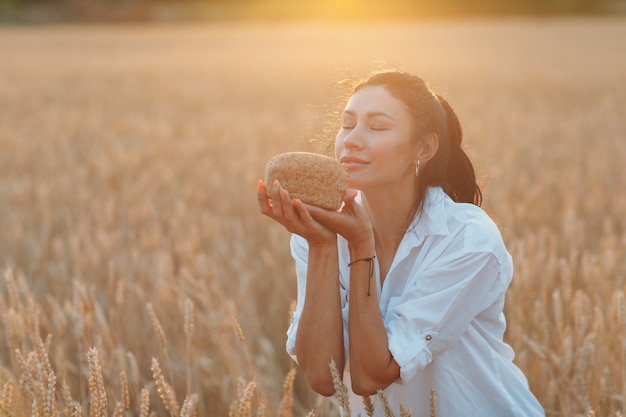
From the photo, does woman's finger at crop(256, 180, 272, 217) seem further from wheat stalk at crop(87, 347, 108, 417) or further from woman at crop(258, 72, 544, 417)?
wheat stalk at crop(87, 347, 108, 417)

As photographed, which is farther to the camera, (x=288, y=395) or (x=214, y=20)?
(x=214, y=20)

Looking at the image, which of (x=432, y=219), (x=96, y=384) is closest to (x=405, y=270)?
(x=432, y=219)

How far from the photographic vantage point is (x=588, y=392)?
86.0 inches

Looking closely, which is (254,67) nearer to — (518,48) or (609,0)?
(518,48)

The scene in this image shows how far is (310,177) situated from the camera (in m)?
1.55

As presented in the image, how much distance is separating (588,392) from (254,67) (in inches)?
594

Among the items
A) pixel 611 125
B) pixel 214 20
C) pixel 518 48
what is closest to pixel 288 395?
pixel 611 125

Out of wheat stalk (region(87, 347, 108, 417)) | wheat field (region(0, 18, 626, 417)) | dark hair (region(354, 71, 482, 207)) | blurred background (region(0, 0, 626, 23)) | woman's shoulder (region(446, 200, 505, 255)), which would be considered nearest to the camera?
wheat stalk (region(87, 347, 108, 417))

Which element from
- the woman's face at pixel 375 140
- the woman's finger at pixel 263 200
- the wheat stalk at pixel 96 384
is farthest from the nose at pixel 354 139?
the wheat stalk at pixel 96 384

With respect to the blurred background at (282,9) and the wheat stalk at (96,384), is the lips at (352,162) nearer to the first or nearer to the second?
the wheat stalk at (96,384)

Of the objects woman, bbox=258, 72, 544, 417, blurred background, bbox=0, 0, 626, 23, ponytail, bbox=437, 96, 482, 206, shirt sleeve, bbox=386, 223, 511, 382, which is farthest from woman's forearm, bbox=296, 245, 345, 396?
blurred background, bbox=0, 0, 626, 23

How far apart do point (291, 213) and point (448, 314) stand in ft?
1.23

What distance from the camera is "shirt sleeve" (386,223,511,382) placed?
62.9 inches

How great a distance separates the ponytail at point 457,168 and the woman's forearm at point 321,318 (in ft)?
1.30
